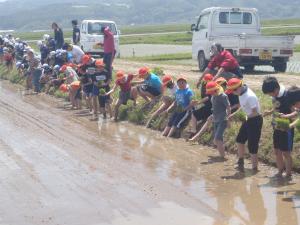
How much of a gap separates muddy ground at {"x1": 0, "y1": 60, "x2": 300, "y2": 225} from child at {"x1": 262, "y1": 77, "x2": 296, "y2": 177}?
1.12 feet

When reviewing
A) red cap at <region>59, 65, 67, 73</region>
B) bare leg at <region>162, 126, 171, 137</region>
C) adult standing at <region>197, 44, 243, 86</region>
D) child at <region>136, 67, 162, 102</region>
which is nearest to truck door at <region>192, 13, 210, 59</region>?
red cap at <region>59, 65, 67, 73</region>

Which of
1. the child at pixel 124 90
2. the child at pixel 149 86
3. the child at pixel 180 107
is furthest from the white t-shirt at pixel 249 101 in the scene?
the child at pixel 124 90

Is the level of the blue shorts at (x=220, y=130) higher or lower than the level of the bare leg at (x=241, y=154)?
higher

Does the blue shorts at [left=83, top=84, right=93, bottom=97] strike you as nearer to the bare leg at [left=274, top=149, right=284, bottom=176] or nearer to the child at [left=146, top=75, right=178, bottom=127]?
the child at [left=146, top=75, right=178, bottom=127]

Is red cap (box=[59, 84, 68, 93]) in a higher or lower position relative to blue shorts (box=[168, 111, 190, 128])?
lower

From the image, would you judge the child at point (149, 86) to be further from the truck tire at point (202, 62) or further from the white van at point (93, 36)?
the white van at point (93, 36)

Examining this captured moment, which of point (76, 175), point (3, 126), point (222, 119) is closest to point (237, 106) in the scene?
point (222, 119)

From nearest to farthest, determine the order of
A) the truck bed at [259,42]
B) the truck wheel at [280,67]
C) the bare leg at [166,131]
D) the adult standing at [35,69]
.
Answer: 1. the bare leg at [166,131]
2. the truck bed at [259,42]
3. the truck wheel at [280,67]
4. the adult standing at [35,69]

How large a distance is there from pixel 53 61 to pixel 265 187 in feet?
42.5

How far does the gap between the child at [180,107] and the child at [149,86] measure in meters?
1.50

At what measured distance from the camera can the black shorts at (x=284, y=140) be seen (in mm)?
9023

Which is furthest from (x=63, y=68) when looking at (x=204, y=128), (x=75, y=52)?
(x=204, y=128)

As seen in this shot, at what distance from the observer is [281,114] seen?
8812 mm

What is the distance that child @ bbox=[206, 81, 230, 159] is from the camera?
34.3ft
